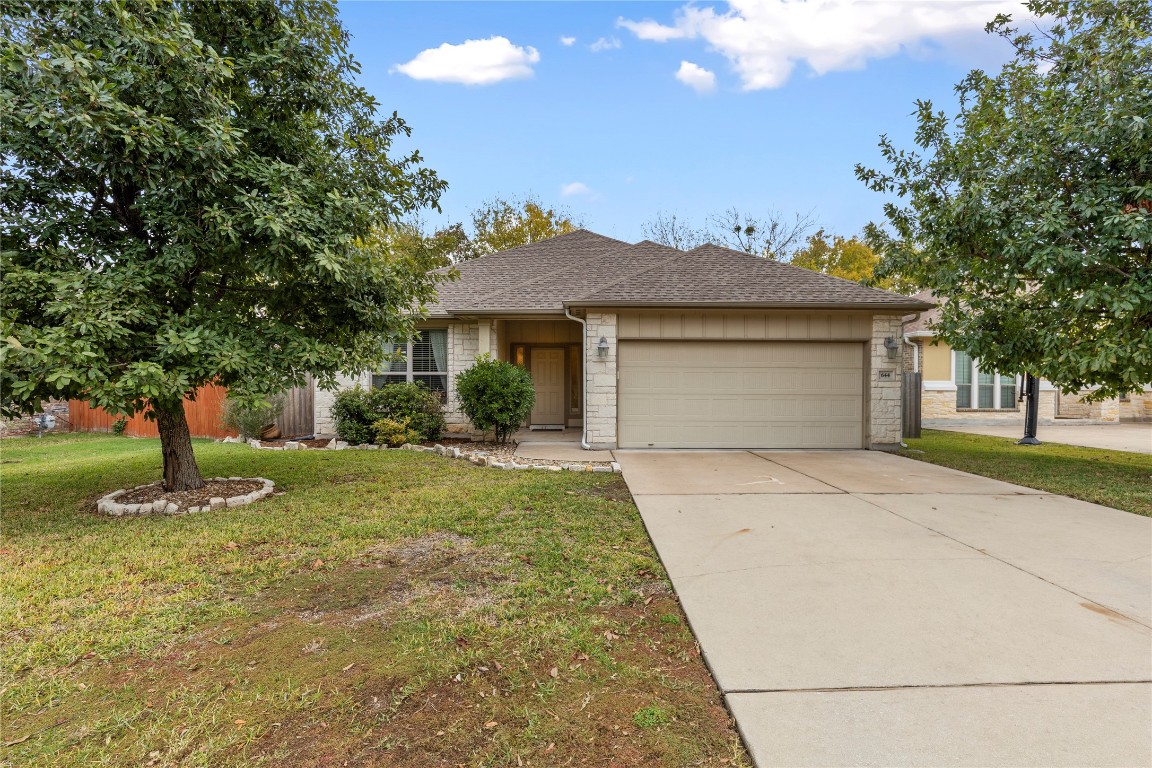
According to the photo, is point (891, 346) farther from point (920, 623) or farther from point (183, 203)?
point (183, 203)

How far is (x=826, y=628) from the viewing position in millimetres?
2984

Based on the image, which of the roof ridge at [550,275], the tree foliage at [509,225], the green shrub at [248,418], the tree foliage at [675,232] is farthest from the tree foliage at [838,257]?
the green shrub at [248,418]

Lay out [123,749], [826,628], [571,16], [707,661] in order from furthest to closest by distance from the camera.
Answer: [571,16] < [826,628] < [707,661] < [123,749]

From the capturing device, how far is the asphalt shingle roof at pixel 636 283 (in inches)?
376

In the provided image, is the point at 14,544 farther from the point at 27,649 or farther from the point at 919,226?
the point at 919,226

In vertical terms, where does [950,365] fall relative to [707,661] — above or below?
above

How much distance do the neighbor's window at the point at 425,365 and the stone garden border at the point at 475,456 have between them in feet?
5.76

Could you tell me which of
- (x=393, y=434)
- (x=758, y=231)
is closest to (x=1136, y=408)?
(x=758, y=231)

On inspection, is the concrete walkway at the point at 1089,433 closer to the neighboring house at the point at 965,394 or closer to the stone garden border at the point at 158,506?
the neighboring house at the point at 965,394

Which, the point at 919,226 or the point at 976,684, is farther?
the point at 919,226

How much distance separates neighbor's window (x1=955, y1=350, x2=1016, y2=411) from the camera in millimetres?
15898

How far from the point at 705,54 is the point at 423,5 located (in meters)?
6.61

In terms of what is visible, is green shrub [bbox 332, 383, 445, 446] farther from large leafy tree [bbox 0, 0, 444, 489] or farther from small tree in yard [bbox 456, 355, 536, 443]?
large leafy tree [bbox 0, 0, 444, 489]

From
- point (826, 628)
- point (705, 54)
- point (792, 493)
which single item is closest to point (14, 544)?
point (826, 628)
